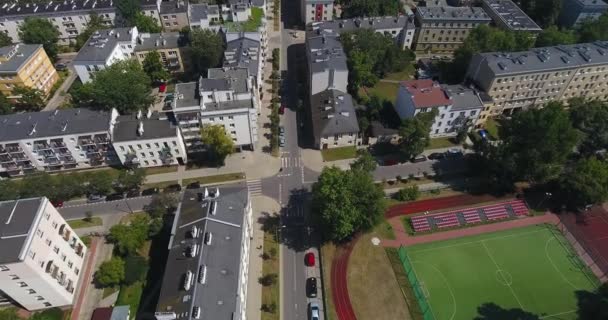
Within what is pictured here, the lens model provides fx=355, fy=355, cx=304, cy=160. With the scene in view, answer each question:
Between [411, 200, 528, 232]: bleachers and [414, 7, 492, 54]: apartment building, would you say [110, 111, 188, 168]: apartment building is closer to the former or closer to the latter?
[411, 200, 528, 232]: bleachers

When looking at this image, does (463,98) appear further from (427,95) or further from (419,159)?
(419,159)

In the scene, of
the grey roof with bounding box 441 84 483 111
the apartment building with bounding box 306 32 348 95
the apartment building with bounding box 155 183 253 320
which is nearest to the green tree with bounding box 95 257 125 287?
the apartment building with bounding box 155 183 253 320

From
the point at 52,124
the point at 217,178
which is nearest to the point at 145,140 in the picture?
the point at 217,178

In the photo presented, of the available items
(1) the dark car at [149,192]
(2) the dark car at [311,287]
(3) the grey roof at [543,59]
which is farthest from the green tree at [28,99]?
(3) the grey roof at [543,59]

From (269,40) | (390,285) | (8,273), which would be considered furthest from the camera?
(269,40)

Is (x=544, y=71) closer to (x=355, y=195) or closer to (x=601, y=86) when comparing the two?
(x=601, y=86)

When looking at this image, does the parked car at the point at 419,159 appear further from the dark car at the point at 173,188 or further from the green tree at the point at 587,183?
the dark car at the point at 173,188

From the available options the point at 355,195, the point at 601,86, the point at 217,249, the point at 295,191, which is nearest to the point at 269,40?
the point at 295,191
